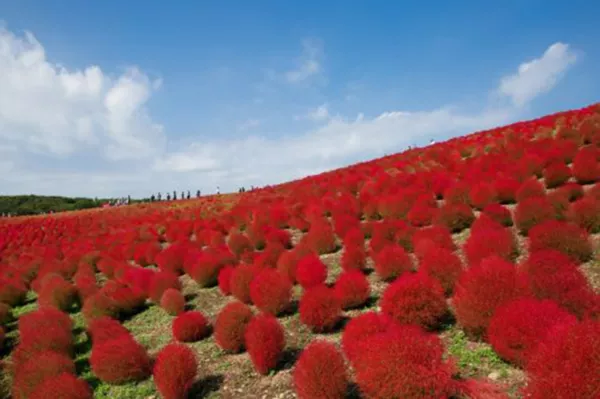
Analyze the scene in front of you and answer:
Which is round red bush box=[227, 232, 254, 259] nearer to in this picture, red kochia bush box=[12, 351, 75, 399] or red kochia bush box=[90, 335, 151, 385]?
red kochia bush box=[90, 335, 151, 385]

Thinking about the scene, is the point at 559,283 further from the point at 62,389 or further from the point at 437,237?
the point at 62,389

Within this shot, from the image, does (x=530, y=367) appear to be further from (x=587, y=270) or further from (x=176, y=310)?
(x=176, y=310)

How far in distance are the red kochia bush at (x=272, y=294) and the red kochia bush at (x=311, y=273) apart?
54 centimetres

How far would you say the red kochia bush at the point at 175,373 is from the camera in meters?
5.02

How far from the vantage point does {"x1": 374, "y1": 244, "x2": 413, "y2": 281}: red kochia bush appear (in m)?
Answer: 7.16

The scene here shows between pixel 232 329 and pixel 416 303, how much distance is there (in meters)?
2.73

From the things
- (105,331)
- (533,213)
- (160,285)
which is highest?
(533,213)

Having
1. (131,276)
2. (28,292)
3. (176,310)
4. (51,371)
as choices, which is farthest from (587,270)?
(28,292)

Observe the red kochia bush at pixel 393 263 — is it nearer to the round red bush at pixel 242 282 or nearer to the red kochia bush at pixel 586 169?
the round red bush at pixel 242 282

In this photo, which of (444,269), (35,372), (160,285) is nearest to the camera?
(35,372)

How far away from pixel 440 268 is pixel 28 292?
12.2 metres

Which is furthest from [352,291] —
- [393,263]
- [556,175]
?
[556,175]

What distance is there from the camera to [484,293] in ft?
15.6

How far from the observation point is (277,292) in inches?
273
